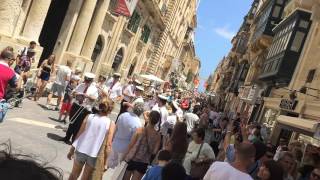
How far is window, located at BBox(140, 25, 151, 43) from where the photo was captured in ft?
135

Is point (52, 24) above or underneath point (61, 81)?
above

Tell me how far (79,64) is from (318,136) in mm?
12467

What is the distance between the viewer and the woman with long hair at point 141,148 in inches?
309

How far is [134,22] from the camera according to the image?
35.3 m

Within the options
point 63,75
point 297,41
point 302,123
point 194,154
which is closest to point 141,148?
point 194,154

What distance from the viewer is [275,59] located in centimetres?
3111

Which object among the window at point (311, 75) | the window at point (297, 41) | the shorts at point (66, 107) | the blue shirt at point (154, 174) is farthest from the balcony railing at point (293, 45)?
the blue shirt at point (154, 174)

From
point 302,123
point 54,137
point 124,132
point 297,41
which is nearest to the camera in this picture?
point 124,132

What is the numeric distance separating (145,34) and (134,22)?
7.12 meters

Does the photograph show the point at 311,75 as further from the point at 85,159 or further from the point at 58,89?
the point at 85,159

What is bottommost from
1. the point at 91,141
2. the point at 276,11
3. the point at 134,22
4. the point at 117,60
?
the point at 91,141

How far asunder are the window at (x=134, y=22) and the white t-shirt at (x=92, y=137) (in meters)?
27.1

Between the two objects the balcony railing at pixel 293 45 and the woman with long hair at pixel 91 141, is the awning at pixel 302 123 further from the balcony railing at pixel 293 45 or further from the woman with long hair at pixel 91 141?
the balcony railing at pixel 293 45

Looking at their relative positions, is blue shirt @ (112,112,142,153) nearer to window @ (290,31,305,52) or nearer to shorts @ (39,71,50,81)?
shorts @ (39,71,50,81)
